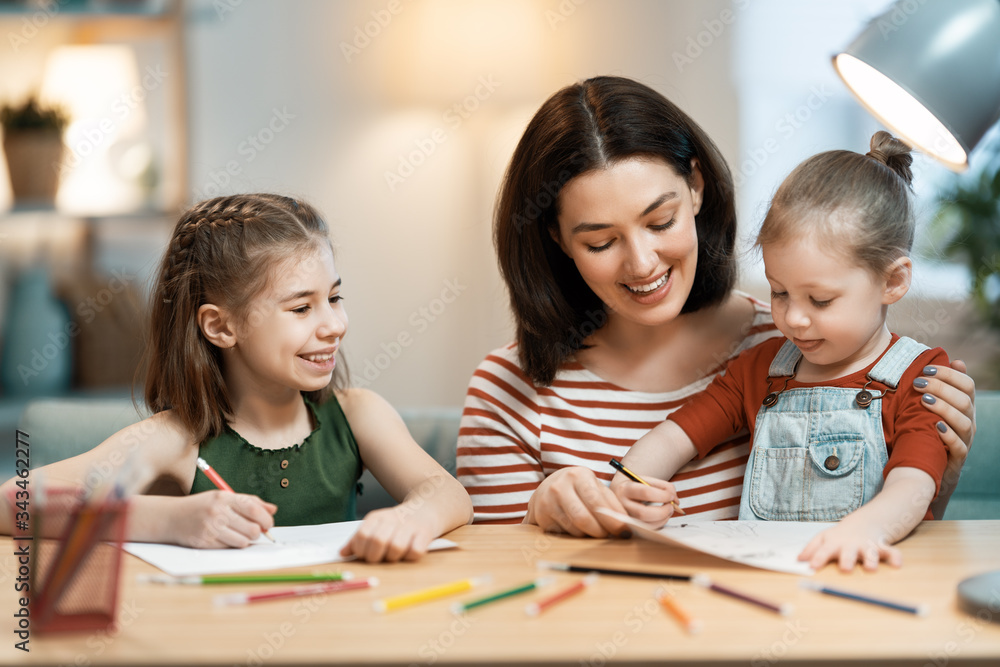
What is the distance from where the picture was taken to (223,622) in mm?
758

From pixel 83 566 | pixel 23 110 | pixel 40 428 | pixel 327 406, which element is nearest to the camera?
pixel 83 566

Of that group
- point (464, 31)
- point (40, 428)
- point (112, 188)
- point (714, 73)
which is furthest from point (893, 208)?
point (112, 188)

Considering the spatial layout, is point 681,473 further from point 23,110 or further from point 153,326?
point 23,110

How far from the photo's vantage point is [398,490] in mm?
1368

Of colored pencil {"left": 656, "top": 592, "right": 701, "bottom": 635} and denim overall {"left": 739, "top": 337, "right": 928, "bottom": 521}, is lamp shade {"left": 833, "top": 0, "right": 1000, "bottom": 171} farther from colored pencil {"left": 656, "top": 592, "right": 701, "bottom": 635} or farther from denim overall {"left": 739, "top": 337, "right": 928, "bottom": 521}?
colored pencil {"left": 656, "top": 592, "right": 701, "bottom": 635}

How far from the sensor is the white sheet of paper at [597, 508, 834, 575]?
2.94 feet

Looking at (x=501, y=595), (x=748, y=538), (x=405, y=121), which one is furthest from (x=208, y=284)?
(x=405, y=121)

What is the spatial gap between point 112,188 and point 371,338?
1.18 m

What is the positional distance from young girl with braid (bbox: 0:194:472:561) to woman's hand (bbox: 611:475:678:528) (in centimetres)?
29

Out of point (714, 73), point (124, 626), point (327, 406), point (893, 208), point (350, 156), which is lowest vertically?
point (124, 626)

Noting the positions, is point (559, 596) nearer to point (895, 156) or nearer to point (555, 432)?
point (555, 432)

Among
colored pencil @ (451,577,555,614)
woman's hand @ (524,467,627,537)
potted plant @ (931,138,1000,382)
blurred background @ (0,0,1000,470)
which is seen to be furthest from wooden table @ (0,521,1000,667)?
blurred background @ (0,0,1000,470)

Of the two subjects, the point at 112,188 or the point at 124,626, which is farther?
the point at 112,188

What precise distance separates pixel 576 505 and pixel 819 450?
0.39m
